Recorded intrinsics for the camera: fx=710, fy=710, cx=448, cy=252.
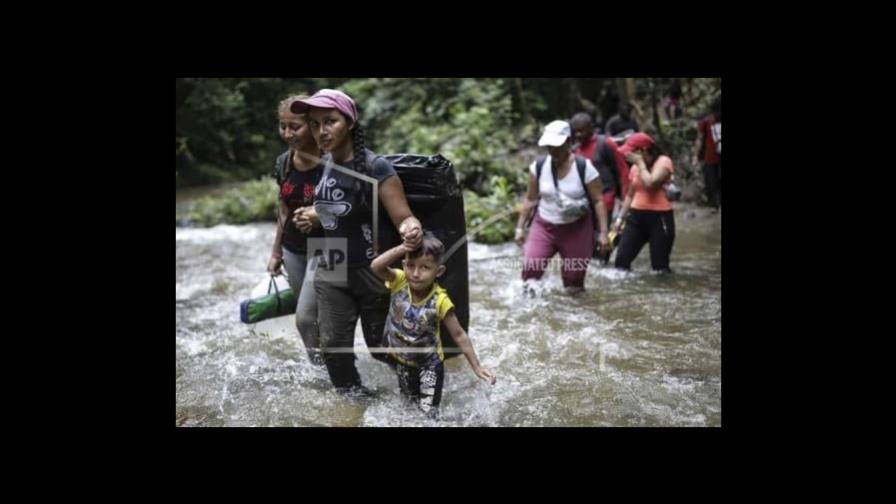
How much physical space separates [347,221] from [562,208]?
2850 mm

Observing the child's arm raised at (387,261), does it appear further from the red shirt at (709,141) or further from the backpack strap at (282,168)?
the red shirt at (709,141)

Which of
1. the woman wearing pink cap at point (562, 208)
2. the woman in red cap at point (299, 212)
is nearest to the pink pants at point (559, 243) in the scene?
the woman wearing pink cap at point (562, 208)

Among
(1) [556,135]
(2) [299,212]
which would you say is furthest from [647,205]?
(2) [299,212]

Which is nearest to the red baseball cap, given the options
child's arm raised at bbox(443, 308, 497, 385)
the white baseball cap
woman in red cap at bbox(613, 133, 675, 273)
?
woman in red cap at bbox(613, 133, 675, 273)

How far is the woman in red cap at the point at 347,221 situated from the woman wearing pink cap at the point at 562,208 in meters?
2.45

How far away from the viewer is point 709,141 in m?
10.7

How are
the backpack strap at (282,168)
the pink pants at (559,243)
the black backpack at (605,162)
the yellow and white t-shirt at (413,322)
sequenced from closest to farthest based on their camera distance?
1. the yellow and white t-shirt at (413,322)
2. the backpack strap at (282,168)
3. the pink pants at (559,243)
4. the black backpack at (605,162)

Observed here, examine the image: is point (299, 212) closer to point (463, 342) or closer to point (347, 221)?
point (347, 221)

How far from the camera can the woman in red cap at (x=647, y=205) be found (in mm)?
7059

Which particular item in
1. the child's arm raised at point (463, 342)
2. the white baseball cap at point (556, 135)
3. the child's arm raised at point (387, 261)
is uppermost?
the white baseball cap at point (556, 135)

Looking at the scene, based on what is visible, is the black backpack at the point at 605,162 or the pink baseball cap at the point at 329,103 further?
the black backpack at the point at 605,162

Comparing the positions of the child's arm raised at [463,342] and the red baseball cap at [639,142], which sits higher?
the red baseball cap at [639,142]

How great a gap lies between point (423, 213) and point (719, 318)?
129 inches

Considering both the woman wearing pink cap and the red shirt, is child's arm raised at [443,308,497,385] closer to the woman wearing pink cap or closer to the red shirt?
the woman wearing pink cap
